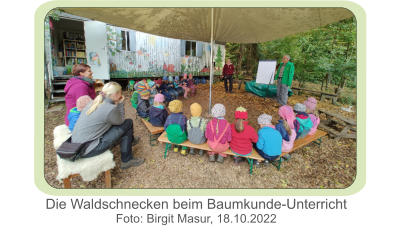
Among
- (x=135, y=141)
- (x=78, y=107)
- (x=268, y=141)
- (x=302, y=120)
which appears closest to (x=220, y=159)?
(x=268, y=141)

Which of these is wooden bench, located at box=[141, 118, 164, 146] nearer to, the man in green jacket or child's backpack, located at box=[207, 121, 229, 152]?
child's backpack, located at box=[207, 121, 229, 152]

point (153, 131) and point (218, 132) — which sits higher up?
point (218, 132)

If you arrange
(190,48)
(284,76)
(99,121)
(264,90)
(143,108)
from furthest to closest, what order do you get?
1. (190,48)
2. (264,90)
3. (284,76)
4. (143,108)
5. (99,121)

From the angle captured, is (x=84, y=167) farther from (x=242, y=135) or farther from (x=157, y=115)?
(x=242, y=135)

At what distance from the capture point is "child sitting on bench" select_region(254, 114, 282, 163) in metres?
2.56

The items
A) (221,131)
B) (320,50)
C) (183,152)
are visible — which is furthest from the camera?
(320,50)

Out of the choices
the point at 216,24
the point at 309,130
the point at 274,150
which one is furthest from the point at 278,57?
the point at 274,150

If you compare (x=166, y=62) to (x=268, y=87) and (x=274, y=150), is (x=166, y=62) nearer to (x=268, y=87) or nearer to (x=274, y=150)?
(x=268, y=87)

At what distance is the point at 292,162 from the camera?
3.21 m

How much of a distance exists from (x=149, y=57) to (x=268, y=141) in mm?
9061

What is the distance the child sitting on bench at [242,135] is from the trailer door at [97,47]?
747 cm

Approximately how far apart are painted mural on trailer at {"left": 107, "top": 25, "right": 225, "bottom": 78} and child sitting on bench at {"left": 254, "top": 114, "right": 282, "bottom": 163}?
8467 mm

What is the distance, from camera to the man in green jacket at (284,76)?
217 inches

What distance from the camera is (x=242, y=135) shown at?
8.60ft
